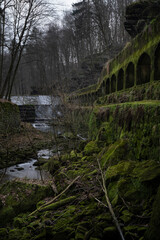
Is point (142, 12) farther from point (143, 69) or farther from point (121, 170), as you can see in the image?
point (121, 170)

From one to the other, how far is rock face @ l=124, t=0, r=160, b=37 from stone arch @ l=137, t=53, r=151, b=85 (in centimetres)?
292

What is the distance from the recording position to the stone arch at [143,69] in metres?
8.70

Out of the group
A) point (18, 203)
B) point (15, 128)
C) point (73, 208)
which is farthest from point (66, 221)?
point (15, 128)

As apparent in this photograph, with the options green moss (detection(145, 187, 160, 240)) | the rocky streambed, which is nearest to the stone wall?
the rocky streambed

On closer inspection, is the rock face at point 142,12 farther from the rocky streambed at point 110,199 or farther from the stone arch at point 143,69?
the rocky streambed at point 110,199

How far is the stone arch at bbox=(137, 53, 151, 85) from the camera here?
28.6 ft

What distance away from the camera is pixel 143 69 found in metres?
8.91

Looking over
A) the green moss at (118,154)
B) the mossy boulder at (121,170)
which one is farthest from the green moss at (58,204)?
the green moss at (118,154)

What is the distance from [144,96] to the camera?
24.3ft

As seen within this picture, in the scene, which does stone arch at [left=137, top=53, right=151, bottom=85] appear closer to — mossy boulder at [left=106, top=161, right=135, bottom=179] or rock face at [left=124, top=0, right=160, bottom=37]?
rock face at [left=124, top=0, right=160, bottom=37]

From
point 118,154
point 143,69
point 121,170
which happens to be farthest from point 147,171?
point 143,69

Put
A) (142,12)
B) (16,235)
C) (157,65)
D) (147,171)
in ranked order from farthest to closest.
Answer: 1. (142,12)
2. (157,65)
3. (16,235)
4. (147,171)

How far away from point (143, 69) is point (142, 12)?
4.26 m

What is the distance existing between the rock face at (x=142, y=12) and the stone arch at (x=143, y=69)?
9.58 ft
